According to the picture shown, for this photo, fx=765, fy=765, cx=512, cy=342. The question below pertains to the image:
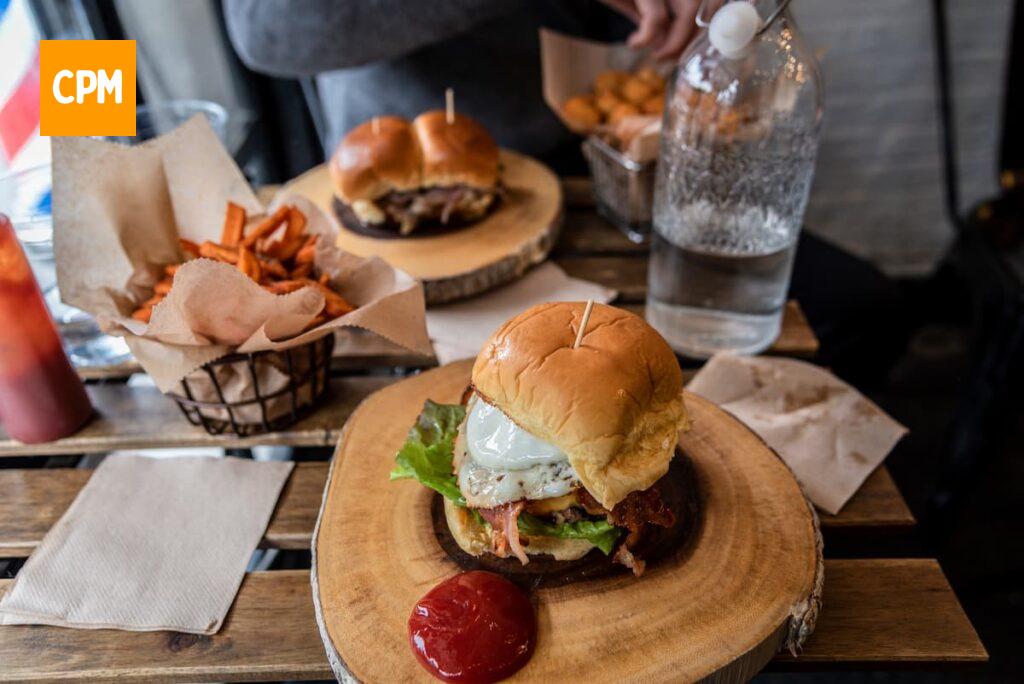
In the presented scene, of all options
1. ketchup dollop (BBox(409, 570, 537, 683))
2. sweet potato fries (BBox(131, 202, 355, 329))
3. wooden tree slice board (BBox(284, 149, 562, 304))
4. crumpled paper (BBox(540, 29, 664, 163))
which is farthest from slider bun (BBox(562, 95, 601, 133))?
ketchup dollop (BBox(409, 570, 537, 683))

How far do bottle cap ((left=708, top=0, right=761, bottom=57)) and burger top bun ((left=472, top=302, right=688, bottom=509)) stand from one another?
0.51 metres

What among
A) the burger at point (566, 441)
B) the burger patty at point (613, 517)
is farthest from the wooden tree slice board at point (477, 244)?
the burger patty at point (613, 517)

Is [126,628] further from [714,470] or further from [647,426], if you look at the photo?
[714,470]

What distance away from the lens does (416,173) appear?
1.77 m

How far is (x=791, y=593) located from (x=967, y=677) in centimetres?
141

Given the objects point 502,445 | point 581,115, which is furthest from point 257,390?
point 581,115

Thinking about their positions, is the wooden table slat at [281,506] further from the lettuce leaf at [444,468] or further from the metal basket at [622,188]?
the metal basket at [622,188]

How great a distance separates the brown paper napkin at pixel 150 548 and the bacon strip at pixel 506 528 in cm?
38

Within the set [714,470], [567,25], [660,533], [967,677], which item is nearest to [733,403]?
[714,470]

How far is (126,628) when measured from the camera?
998mm

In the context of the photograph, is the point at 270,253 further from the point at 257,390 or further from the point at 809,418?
the point at 809,418

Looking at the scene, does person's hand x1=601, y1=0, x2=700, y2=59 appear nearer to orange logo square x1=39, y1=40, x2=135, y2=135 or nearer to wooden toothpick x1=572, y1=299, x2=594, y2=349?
wooden toothpick x1=572, y1=299, x2=594, y2=349

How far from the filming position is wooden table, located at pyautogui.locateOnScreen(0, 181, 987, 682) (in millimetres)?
956

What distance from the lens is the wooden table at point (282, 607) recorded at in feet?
3.14
